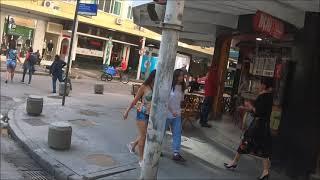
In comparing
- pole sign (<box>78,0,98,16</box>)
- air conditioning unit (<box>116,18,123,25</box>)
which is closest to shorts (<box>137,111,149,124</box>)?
pole sign (<box>78,0,98,16</box>)

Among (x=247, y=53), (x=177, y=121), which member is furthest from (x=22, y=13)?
(x=177, y=121)

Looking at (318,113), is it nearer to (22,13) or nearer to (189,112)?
(189,112)

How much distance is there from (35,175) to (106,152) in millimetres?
1687

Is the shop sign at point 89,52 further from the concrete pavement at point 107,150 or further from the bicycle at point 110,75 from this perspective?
the concrete pavement at point 107,150

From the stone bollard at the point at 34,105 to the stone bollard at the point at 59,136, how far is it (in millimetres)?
3526

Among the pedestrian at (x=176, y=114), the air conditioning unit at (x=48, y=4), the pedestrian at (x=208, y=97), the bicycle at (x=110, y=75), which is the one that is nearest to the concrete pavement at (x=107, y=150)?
the pedestrian at (x=176, y=114)

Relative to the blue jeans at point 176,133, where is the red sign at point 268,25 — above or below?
above

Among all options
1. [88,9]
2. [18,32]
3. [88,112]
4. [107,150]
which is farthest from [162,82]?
[18,32]

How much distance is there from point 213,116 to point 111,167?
728 centimetres

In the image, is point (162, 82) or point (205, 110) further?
point (205, 110)

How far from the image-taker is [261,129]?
865 centimetres

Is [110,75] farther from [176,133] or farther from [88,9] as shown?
[176,133]

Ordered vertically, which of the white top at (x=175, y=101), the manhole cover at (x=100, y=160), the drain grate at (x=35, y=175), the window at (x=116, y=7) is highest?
the window at (x=116, y=7)

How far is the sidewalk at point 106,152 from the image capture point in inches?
317
